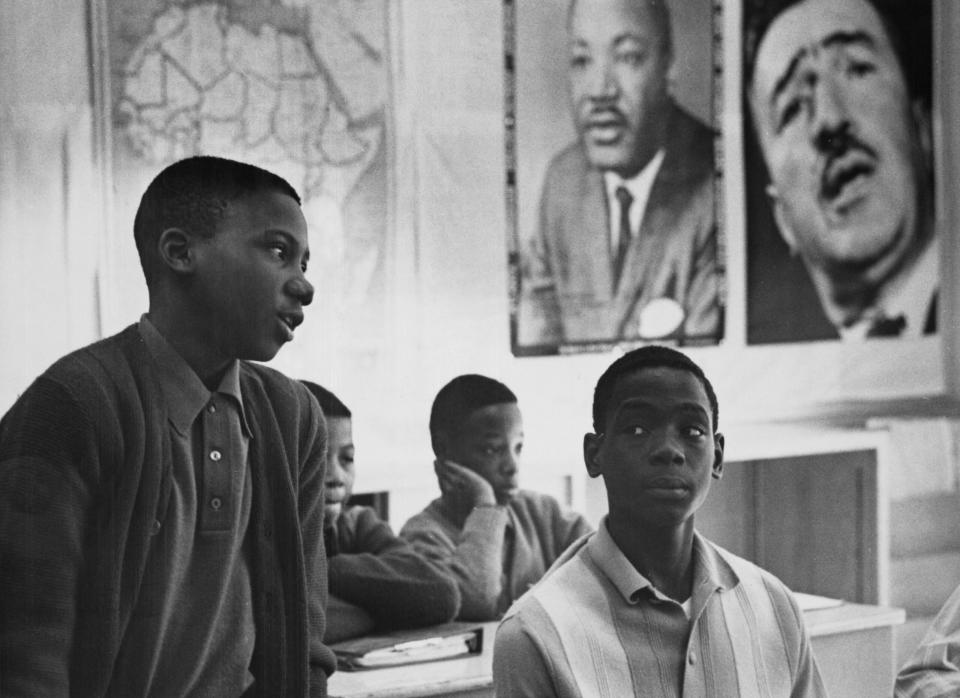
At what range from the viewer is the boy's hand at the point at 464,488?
2.73 metres

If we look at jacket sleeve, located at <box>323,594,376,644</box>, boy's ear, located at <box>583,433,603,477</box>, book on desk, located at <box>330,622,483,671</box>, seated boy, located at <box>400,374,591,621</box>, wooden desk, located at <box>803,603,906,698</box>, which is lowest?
wooden desk, located at <box>803,603,906,698</box>

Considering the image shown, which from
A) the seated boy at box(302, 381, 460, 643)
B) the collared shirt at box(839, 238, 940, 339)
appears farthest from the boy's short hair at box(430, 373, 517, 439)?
the collared shirt at box(839, 238, 940, 339)

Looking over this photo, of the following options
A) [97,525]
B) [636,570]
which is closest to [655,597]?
[636,570]

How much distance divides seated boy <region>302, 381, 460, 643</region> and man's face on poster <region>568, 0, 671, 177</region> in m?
1.11

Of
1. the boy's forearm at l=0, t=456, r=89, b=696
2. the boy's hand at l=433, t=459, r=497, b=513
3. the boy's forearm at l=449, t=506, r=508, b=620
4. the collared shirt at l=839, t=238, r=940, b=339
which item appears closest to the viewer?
the boy's forearm at l=0, t=456, r=89, b=696

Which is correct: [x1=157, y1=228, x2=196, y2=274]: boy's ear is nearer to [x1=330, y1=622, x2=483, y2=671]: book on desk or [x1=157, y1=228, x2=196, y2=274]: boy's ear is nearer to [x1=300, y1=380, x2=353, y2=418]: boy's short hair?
[x1=330, y1=622, x2=483, y2=671]: book on desk

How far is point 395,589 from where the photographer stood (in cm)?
229

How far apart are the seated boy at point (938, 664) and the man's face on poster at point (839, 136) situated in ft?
6.84

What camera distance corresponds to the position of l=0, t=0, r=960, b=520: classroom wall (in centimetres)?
249

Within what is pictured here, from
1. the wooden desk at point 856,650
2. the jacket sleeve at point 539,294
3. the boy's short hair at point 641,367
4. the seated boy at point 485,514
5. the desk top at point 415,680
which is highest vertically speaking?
the jacket sleeve at point 539,294

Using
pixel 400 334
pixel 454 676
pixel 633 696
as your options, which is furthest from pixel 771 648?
pixel 400 334

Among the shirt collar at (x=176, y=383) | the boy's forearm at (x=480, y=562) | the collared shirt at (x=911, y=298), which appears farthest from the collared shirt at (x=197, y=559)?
the collared shirt at (x=911, y=298)

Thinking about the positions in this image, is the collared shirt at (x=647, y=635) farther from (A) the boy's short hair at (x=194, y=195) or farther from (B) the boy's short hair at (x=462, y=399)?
(B) the boy's short hair at (x=462, y=399)

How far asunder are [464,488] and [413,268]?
0.51 metres
